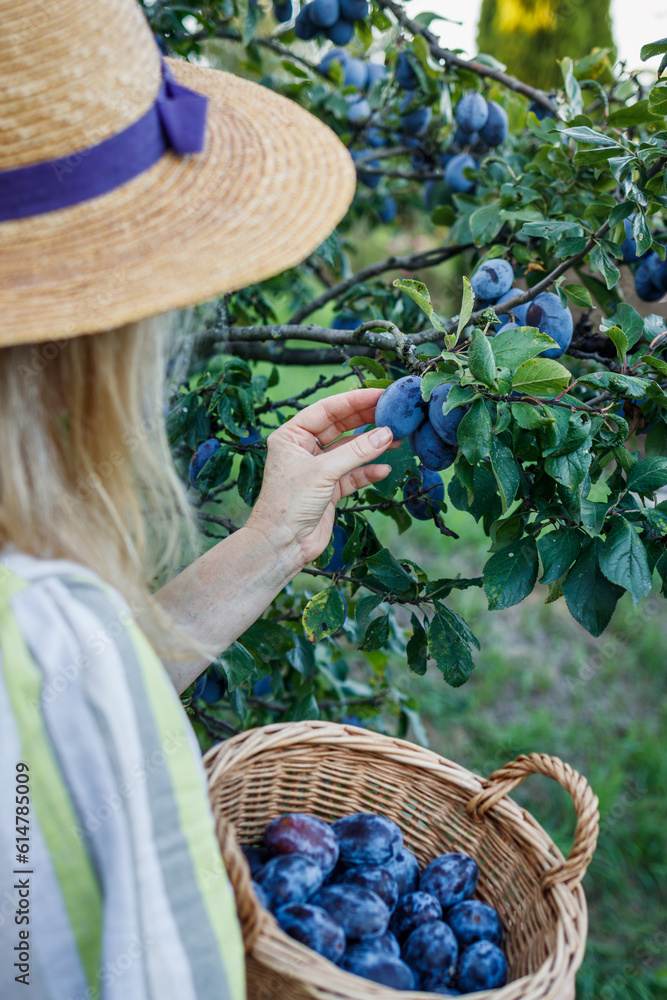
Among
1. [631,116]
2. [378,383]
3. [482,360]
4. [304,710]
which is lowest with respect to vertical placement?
[304,710]

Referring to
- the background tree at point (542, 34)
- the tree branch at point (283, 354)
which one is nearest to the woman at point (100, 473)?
the tree branch at point (283, 354)

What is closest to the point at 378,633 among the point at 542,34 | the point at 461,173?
the point at 461,173

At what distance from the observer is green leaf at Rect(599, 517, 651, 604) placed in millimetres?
870

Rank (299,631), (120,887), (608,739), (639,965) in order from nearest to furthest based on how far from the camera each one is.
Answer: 1. (120,887)
2. (299,631)
3. (639,965)
4. (608,739)

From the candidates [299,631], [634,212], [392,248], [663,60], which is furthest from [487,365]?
[392,248]

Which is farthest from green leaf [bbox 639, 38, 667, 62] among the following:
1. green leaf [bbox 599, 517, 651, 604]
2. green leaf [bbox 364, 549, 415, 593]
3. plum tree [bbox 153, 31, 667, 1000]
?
green leaf [bbox 364, 549, 415, 593]

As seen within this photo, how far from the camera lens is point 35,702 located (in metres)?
Answer: 0.60

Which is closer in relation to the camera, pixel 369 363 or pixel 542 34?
pixel 369 363

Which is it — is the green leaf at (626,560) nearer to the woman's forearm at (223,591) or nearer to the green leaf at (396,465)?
the green leaf at (396,465)

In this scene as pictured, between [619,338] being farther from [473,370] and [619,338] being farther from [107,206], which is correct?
[107,206]

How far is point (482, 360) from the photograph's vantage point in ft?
2.74

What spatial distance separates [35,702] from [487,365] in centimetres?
57

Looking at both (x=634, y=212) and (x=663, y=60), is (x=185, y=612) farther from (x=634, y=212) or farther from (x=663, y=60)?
(x=663, y=60)

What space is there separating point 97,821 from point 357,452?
1.88ft
